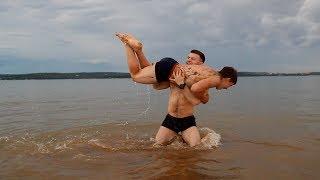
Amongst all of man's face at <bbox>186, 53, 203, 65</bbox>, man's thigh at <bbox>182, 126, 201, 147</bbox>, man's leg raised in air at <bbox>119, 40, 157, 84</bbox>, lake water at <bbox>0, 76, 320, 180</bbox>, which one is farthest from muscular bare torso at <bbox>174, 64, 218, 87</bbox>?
lake water at <bbox>0, 76, 320, 180</bbox>

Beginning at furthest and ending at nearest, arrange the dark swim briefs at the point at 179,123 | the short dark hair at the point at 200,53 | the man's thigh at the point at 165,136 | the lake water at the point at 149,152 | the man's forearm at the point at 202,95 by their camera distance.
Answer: the man's thigh at the point at 165,136
the dark swim briefs at the point at 179,123
the short dark hair at the point at 200,53
the man's forearm at the point at 202,95
the lake water at the point at 149,152

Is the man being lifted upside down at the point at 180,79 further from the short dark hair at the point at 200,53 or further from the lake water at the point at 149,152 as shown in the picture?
the lake water at the point at 149,152

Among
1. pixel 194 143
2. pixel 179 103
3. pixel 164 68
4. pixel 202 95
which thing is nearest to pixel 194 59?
pixel 164 68

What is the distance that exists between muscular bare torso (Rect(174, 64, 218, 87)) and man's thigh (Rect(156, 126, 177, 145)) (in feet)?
4.43

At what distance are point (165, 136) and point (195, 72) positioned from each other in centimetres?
183

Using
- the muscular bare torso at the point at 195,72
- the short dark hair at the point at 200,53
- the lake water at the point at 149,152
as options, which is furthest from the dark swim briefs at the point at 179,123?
the short dark hair at the point at 200,53

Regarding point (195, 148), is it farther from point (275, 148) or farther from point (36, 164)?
point (36, 164)

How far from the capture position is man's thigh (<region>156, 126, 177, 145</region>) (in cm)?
975

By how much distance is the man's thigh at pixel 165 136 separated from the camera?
32.0ft

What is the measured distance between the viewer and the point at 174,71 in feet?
29.3

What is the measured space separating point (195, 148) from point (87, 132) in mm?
4460

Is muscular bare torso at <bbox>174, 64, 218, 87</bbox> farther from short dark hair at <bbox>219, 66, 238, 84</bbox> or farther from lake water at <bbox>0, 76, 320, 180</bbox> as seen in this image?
lake water at <bbox>0, 76, 320, 180</bbox>

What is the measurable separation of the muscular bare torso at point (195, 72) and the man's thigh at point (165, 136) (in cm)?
135

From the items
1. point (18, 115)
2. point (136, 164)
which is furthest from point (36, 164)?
point (18, 115)
